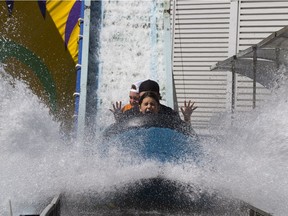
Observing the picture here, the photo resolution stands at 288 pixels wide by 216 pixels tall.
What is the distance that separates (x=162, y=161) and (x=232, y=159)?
0.68 meters

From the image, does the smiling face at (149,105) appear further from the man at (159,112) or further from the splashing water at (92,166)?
the splashing water at (92,166)

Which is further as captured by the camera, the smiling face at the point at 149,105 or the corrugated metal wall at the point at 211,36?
the corrugated metal wall at the point at 211,36

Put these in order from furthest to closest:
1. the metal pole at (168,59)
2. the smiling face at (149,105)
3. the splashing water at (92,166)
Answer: the metal pole at (168,59), the smiling face at (149,105), the splashing water at (92,166)

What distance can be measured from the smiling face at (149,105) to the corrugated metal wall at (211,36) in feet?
15.9

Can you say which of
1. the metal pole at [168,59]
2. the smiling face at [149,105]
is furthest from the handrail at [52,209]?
the metal pole at [168,59]

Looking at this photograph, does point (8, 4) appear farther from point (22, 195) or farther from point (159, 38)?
point (22, 195)

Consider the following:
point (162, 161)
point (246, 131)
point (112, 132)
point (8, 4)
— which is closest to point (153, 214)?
point (162, 161)

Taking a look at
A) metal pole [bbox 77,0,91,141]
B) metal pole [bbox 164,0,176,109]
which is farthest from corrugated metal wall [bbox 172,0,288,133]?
metal pole [bbox 77,0,91,141]

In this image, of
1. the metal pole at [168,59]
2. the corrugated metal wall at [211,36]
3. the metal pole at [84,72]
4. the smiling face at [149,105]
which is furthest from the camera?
the corrugated metal wall at [211,36]

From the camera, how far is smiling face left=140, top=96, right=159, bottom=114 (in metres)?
5.39

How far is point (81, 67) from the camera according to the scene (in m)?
8.26

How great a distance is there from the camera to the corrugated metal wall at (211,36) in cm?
1030

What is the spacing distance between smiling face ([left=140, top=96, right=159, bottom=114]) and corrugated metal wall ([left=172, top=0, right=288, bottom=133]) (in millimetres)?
4853

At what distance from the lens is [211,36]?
10.4 metres
